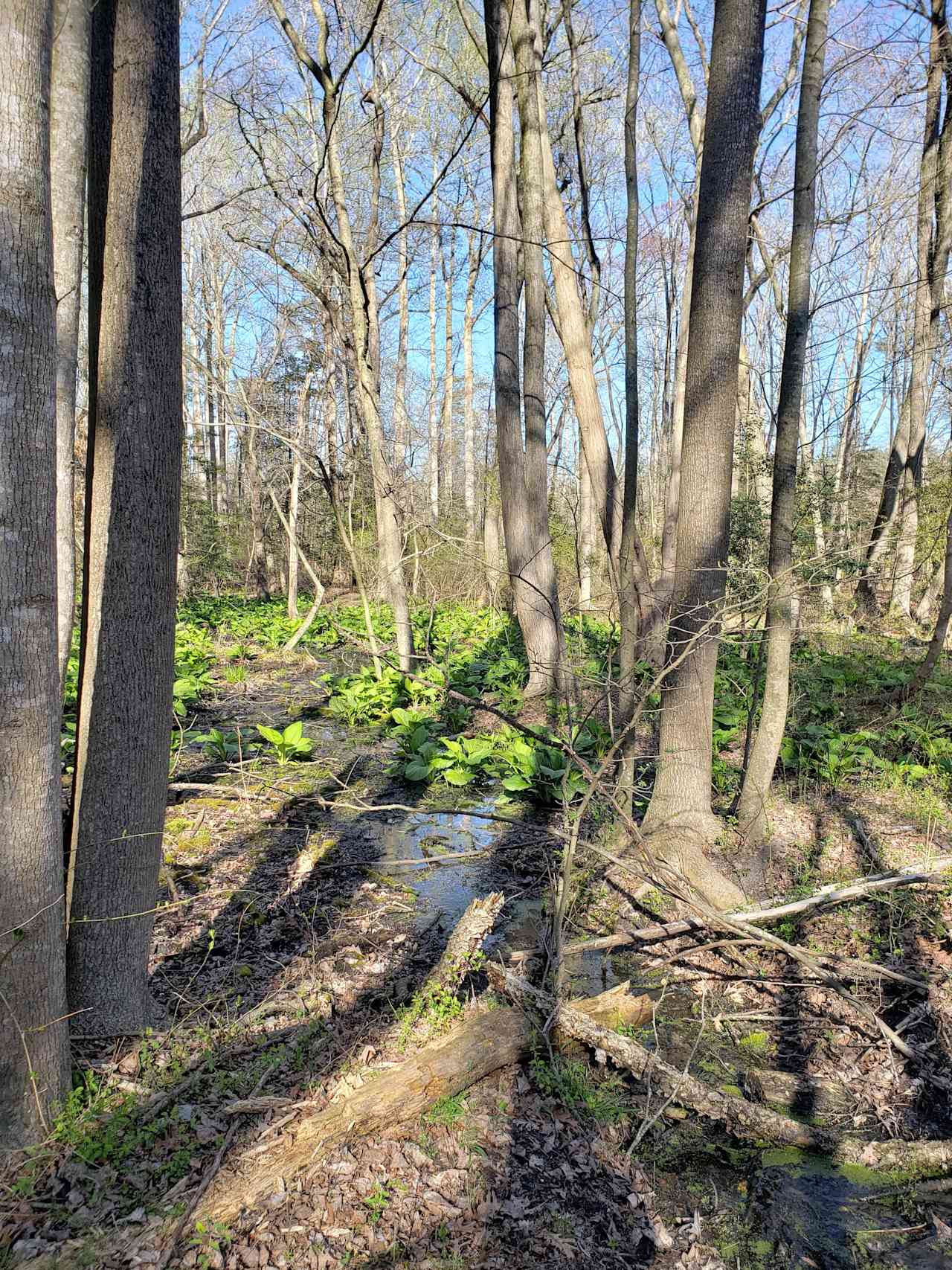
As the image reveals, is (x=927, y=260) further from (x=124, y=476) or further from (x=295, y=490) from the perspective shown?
(x=124, y=476)

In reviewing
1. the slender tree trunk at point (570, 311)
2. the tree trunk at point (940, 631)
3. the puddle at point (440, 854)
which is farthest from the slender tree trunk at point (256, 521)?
the tree trunk at point (940, 631)

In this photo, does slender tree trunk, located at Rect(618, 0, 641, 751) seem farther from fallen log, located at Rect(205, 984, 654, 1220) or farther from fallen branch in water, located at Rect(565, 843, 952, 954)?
fallen log, located at Rect(205, 984, 654, 1220)

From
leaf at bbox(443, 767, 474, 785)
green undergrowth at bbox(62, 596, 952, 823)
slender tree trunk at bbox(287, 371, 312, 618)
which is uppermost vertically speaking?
slender tree trunk at bbox(287, 371, 312, 618)

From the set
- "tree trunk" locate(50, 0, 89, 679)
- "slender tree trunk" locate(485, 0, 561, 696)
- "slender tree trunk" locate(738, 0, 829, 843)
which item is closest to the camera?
"tree trunk" locate(50, 0, 89, 679)

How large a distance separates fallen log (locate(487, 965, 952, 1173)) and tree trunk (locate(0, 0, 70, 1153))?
73.1 inches

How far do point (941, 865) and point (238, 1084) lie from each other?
3.90 meters

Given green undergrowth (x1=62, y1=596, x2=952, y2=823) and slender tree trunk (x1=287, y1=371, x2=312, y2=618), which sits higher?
slender tree trunk (x1=287, y1=371, x2=312, y2=618)

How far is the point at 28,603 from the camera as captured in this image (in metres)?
2.25

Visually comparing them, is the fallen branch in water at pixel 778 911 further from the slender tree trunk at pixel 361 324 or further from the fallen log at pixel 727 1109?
the slender tree trunk at pixel 361 324

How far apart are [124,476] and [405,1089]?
7.69 feet

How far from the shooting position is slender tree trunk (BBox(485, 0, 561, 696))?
9188mm

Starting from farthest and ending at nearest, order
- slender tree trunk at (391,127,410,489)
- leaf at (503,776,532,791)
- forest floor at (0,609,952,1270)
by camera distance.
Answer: slender tree trunk at (391,127,410,489) → leaf at (503,776,532,791) → forest floor at (0,609,952,1270)

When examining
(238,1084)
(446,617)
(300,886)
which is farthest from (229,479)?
(238,1084)

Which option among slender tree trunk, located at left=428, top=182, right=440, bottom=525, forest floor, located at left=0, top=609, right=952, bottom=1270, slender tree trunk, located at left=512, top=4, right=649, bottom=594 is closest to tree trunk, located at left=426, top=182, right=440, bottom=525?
slender tree trunk, located at left=428, top=182, right=440, bottom=525
